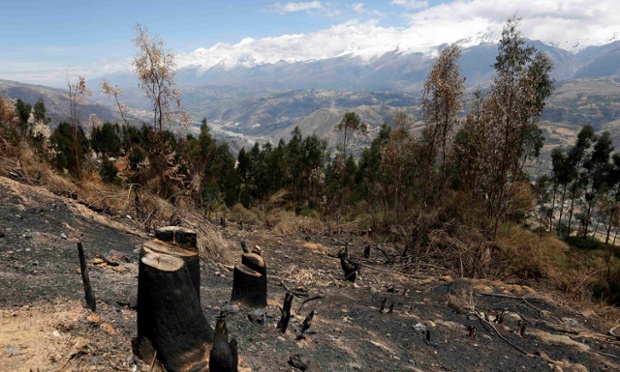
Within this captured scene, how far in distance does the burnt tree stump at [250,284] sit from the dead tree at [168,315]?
2.61m

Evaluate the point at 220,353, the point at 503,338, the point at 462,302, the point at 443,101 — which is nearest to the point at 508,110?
the point at 443,101

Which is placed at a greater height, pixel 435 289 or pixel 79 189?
pixel 79 189

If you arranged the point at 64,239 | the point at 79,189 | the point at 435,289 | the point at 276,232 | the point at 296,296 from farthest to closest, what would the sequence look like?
the point at 276,232, the point at 79,189, the point at 435,289, the point at 296,296, the point at 64,239

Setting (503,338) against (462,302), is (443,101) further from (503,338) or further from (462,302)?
(503,338)

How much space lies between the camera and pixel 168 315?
4.14m

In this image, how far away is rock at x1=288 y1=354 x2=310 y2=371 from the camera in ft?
17.2

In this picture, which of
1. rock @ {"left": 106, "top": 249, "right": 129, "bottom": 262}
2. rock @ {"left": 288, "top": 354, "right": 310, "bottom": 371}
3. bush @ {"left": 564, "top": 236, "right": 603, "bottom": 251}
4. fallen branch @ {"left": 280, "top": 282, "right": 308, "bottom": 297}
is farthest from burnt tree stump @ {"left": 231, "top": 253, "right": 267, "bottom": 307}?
bush @ {"left": 564, "top": 236, "right": 603, "bottom": 251}

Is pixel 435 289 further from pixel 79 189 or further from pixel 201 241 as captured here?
pixel 79 189

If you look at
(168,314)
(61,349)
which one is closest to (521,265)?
(168,314)

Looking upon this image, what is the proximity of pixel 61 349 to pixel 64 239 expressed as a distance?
4858mm

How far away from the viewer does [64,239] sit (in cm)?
794

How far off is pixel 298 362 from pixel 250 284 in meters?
2.16

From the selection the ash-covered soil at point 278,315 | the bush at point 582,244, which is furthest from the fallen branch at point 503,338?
the bush at point 582,244

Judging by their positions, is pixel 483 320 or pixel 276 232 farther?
pixel 276 232
